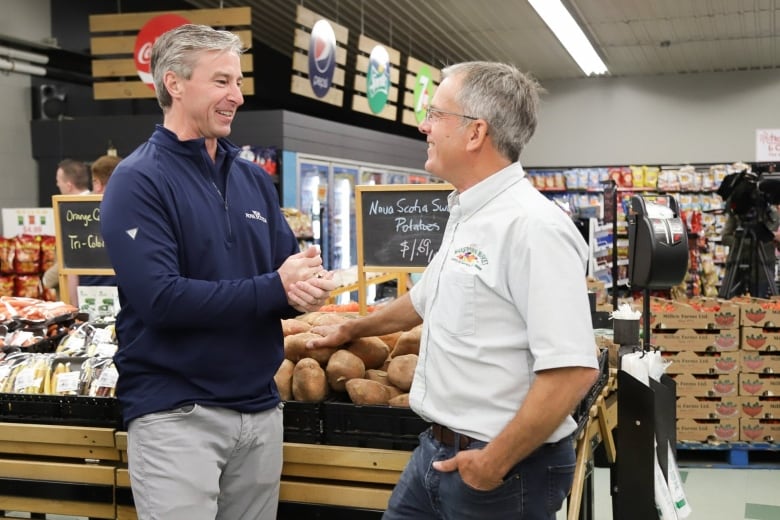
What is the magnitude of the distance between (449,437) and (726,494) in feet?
12.6

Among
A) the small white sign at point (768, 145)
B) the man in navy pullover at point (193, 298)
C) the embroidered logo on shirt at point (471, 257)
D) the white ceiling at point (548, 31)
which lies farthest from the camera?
the small white sign at point (768, 145)

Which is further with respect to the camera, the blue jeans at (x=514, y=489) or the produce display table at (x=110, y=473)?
the produce display table at (x=110, y=473)

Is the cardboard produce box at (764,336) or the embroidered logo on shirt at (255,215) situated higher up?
the embroidered logo on shirt at (255,215)

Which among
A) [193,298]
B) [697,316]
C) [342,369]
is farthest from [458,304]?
[697,316]

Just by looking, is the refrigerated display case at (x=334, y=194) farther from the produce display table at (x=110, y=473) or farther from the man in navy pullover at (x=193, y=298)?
the man in navy pullover at (x=193, y=298)

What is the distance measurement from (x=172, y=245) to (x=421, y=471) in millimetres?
810

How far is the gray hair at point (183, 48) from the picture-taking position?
2047 mm

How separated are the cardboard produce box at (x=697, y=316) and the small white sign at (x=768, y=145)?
9.23m

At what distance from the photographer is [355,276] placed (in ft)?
18.9

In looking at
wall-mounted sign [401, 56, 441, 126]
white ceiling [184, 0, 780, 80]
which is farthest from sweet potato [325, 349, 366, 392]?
wall-mounted sign [401, 56, 441, 126]

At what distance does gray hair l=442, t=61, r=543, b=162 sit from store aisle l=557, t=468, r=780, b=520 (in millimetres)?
2824

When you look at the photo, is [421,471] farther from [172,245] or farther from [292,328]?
[292,328]

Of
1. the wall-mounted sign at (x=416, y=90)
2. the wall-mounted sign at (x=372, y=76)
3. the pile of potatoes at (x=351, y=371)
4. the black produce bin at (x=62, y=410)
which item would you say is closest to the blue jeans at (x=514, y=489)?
the pile of potatoes at (x=351, y=371)

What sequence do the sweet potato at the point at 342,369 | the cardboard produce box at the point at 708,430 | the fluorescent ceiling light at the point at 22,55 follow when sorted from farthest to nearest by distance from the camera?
the fluorescent ceiling light at the point at 22,55 → the cardboard produce box at the point at 708,430 → the sweet potato at the point at 342,369
